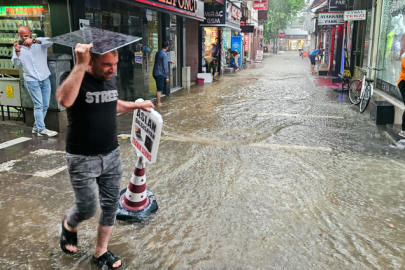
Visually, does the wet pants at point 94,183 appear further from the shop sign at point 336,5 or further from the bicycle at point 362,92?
the shop sign at point 336,5

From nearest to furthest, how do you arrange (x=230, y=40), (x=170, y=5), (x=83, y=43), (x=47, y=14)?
(x=83, y=43) → (x=47, y=14) → (x=170, y=5) → (x=230, y=40)

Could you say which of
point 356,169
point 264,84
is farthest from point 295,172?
point 264,84

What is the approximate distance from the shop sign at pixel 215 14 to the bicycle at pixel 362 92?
27.4ft

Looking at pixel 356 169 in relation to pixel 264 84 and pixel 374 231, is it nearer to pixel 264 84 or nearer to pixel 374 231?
pixel 374 231

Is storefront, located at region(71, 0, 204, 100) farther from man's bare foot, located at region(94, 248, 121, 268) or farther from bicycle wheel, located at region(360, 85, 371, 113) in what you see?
bicycle wheel, located at region(360, 85, 371, 113)

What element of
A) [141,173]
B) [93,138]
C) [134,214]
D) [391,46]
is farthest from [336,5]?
[93,138]

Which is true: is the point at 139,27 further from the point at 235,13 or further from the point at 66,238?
the point at 235,13

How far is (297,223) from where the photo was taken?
396 cm

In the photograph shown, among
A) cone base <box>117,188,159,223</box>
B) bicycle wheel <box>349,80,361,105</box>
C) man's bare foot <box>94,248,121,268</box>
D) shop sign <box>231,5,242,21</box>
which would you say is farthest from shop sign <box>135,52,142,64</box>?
shop sign <box>231,5,242,21</box>

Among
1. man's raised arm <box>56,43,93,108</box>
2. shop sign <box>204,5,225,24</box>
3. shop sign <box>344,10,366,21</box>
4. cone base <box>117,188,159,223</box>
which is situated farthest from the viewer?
shop sign <box>204,5,225,24</box>

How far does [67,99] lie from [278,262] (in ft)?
7.18

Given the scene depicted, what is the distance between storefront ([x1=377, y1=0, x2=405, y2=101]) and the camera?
28.7 feet

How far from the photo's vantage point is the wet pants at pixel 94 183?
285 cm

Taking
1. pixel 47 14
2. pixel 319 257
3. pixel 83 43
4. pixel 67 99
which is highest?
pixel 47 14
